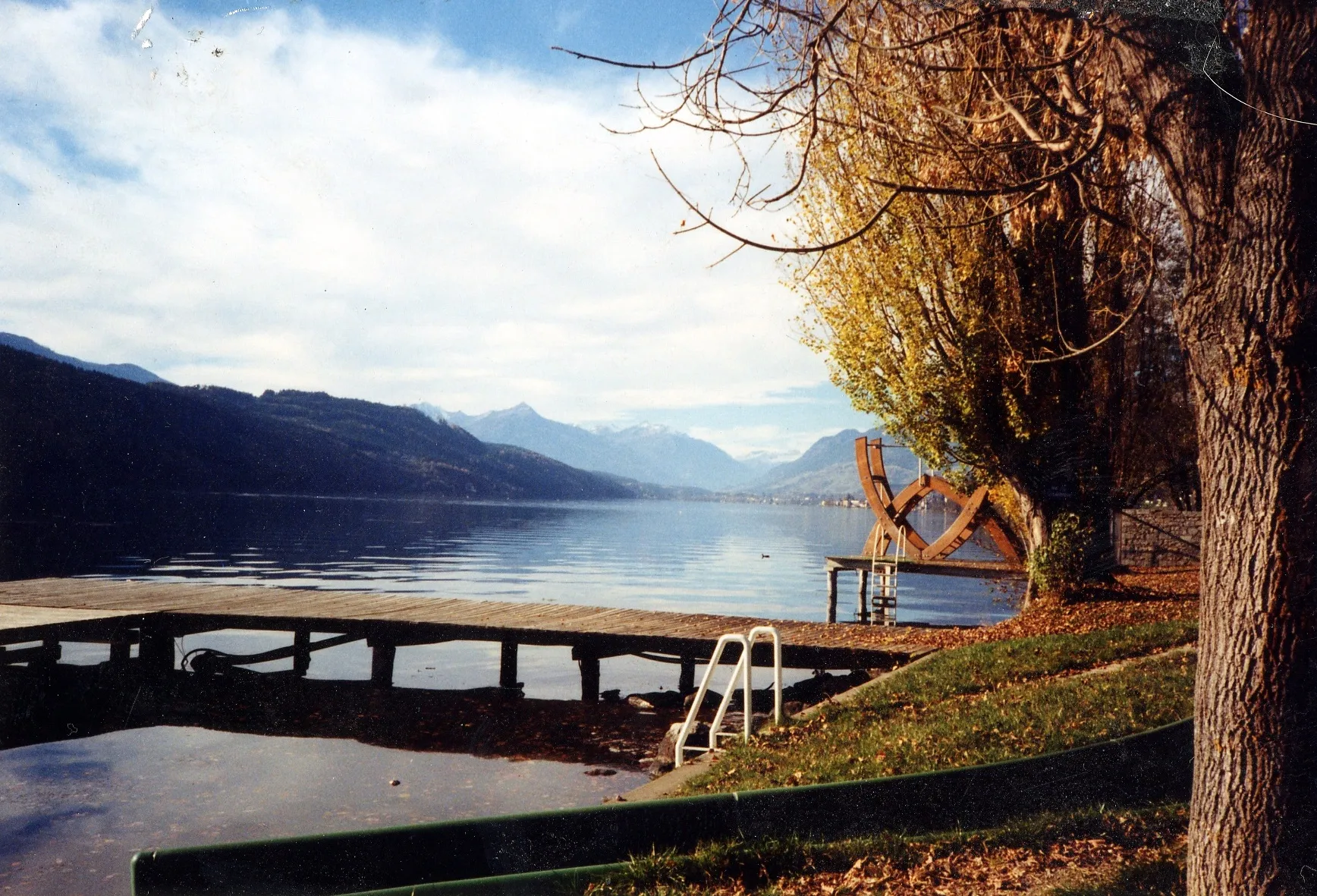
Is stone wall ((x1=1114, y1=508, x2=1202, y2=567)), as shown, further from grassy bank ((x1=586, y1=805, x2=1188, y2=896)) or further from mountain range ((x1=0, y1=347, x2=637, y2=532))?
mountain range ((x1=0, y1=347, x2=637, y2=532))

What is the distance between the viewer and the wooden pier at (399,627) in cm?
1552

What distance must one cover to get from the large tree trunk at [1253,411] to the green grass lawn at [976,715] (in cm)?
329

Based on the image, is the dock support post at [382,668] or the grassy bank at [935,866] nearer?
the grassy bank at [935,866]

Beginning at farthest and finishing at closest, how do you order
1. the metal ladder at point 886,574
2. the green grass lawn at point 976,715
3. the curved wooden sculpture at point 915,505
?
the metal ladder at point 886,574
the curved wooden sculpture at point 915,505
the green grass lawn at point 976,715

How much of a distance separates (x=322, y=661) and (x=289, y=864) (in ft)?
65.0

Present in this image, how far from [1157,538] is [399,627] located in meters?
17.4

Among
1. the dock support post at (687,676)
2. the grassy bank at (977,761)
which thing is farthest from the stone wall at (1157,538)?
the dock support post at (687,676)

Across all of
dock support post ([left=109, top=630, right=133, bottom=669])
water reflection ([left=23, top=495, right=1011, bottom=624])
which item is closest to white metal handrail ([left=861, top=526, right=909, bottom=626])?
water reflection ([left=23, top=495, right=1011, bottom=624])

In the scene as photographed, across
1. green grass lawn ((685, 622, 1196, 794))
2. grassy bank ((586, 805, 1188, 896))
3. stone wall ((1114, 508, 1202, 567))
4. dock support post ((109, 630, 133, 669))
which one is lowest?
dock support post ((109, 630, 133, 669))

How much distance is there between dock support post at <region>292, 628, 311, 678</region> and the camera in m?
19.3

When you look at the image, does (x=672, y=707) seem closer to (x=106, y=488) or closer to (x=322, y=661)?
(x=322, y=661)

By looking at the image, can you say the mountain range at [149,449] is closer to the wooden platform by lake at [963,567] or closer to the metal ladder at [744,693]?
the wooden platform by lake at [963,567]

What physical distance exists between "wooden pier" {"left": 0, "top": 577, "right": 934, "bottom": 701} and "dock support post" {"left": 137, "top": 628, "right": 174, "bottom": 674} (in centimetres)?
2

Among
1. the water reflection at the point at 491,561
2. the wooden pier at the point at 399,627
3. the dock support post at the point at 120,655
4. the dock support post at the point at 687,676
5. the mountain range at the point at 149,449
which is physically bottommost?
the water reflection at the point at 491,561
